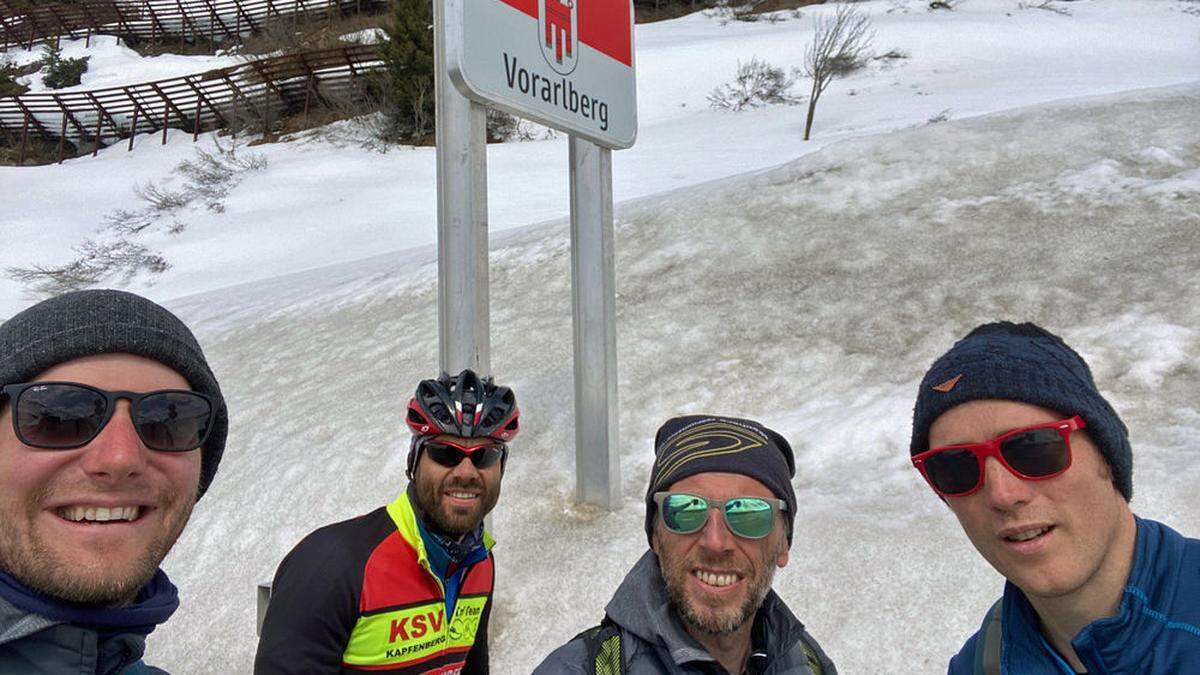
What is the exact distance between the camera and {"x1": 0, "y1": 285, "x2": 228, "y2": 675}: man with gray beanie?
1.37 meters

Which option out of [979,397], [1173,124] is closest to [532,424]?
[979,397]

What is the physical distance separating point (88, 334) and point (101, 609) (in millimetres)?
482

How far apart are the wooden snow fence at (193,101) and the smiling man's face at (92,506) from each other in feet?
76.5

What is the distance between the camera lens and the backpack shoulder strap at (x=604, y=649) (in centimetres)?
173

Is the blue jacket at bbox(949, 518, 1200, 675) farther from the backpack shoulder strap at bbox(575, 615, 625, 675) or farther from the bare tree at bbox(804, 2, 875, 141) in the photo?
the bare tree at bbox(804, 2, 875, 141)

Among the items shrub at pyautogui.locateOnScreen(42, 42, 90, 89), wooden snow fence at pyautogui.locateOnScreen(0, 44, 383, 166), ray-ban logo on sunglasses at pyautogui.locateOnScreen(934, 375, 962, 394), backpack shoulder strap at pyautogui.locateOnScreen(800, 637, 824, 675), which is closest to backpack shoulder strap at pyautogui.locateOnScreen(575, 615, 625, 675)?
backpack shoulder strap at pyautogui.locateOnScreen(800, 637, 824, 675)

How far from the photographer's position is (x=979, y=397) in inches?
69.7

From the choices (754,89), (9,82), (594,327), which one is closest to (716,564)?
(594,327)

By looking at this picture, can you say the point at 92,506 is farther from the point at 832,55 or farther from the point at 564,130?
the point at 832,55

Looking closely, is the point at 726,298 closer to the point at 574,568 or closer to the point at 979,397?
the point at 574,568

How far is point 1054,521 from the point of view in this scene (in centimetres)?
166

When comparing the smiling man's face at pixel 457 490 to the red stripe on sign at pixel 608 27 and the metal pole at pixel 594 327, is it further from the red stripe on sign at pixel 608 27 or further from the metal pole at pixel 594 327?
the red stripe on sign at pixel 608 27

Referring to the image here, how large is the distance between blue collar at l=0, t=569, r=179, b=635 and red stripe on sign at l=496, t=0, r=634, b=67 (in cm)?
396

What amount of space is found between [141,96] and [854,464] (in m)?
27.5
